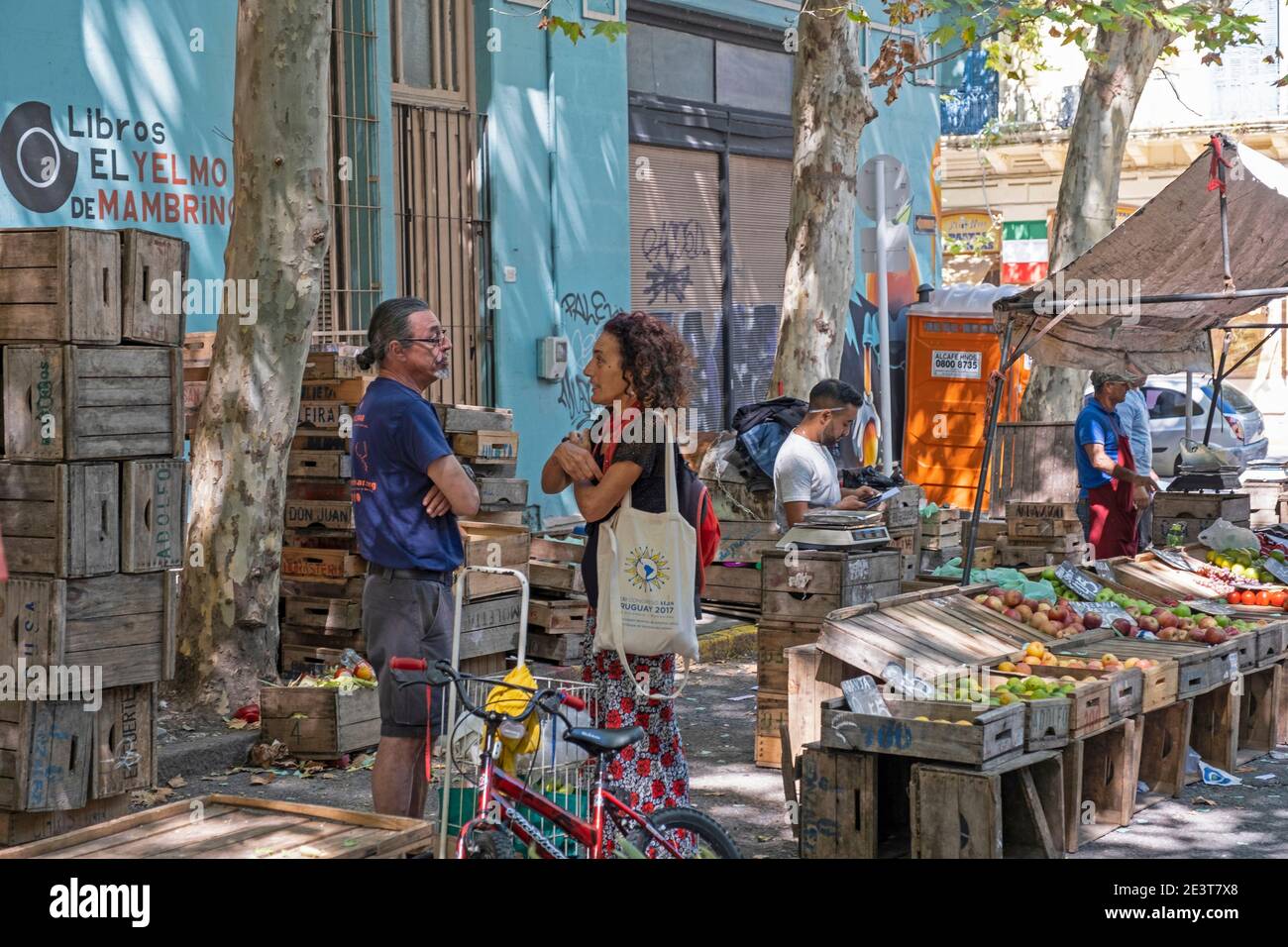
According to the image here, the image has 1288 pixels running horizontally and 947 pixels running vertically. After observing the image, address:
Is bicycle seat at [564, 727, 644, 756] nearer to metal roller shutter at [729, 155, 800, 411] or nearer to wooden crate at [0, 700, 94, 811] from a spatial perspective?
wooden crate at [0, 700, 94, 811]

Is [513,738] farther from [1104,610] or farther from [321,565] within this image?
[1104,610]

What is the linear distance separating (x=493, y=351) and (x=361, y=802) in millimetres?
7098

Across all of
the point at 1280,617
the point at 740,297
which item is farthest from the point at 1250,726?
the point at 740,297

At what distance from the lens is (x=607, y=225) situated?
48.8ft

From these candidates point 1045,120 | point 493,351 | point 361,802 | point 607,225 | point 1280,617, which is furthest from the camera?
point 1045,120

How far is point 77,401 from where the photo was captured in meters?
6.02

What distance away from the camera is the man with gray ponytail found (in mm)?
5383

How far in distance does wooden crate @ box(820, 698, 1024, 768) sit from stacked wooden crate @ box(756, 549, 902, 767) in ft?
5.11

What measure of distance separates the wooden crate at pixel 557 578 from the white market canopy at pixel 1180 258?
9.55ft

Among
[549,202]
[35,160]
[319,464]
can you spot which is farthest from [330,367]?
[549,202]

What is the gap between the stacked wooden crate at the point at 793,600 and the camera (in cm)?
775

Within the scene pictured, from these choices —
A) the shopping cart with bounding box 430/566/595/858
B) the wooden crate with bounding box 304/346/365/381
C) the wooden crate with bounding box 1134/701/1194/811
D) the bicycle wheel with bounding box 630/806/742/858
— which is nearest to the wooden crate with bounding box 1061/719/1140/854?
the wooden crate with bounding box 1134/701/1194/811

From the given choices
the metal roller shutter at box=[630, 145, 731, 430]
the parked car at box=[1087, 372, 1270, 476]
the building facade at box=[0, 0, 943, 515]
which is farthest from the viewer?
the parked car at box=[1087, 372, 1270, 476]
